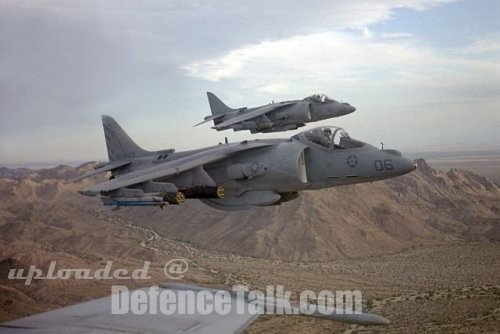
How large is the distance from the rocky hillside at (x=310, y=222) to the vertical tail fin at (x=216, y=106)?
22641 mm

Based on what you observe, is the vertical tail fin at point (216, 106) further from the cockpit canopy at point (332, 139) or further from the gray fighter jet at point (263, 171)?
the cockpit canopy at point (332, 139)

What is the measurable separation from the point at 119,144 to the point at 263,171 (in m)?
5.64

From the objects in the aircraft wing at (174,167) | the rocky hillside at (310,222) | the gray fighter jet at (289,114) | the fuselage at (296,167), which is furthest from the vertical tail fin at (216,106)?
the rocky hillside at (310,222)

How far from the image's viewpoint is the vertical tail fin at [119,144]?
16.7 metres

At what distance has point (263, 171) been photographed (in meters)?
13.9

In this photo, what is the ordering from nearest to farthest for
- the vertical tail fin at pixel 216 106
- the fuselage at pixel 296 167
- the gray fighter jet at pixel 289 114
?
the fuselage at pixel 296 167 → the gray fighter jet at pixel 289 114 → the vertical tail fin at pixel 216 106

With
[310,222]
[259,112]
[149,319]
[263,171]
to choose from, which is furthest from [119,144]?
[310,222]

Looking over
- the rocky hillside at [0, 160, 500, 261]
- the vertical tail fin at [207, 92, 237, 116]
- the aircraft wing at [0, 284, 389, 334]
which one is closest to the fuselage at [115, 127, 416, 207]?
the aircraft wing at [0, 284, 389, 334]

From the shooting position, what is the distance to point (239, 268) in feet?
130

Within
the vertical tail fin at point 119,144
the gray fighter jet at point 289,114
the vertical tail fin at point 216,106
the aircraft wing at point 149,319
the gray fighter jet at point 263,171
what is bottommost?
the aircraft wing at point 149,319

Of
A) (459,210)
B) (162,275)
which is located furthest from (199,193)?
(459,210)

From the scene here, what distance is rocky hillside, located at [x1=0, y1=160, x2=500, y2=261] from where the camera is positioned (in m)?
50.3

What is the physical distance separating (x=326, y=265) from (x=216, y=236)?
14756 mm

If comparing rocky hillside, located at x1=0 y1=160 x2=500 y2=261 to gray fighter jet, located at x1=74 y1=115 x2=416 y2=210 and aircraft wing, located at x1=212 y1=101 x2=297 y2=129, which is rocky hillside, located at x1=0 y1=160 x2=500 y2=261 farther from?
gray fighter jet, located at x1=74 y1=115 x2=416 y2=210
